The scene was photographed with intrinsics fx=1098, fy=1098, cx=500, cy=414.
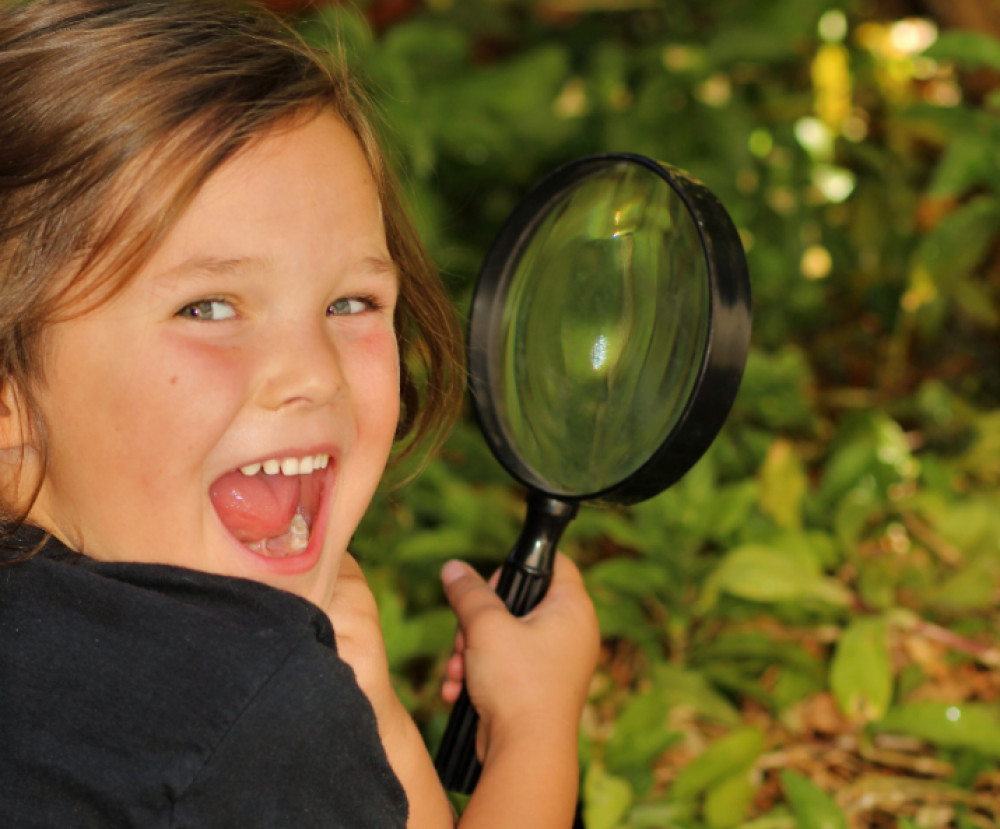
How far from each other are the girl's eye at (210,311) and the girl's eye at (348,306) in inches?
4.2

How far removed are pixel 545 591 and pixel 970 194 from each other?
2.12m

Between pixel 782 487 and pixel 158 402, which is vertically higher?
pixel 158 402

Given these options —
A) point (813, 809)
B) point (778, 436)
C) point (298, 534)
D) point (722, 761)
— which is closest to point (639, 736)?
point (722, 761)

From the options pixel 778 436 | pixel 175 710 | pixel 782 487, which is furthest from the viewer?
pixel 778 436

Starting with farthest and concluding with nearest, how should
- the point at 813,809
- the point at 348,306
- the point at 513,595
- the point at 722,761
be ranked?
the point at 722,761, the point at 813,809, the point at 513,595, the point at 348,306

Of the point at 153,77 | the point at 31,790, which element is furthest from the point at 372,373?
the point at 31,790

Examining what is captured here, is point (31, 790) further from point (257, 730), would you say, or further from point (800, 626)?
point (800, 626)

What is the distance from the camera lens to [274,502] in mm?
911

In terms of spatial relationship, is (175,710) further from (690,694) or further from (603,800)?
(690,694)

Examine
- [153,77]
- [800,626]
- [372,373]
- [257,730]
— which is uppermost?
[153,77]

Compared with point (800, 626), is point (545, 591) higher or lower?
higher

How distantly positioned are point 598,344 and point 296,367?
0.31m

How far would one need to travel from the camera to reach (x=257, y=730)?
0.74 meters

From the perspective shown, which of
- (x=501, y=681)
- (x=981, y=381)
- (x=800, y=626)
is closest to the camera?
(x=501, y=681)
